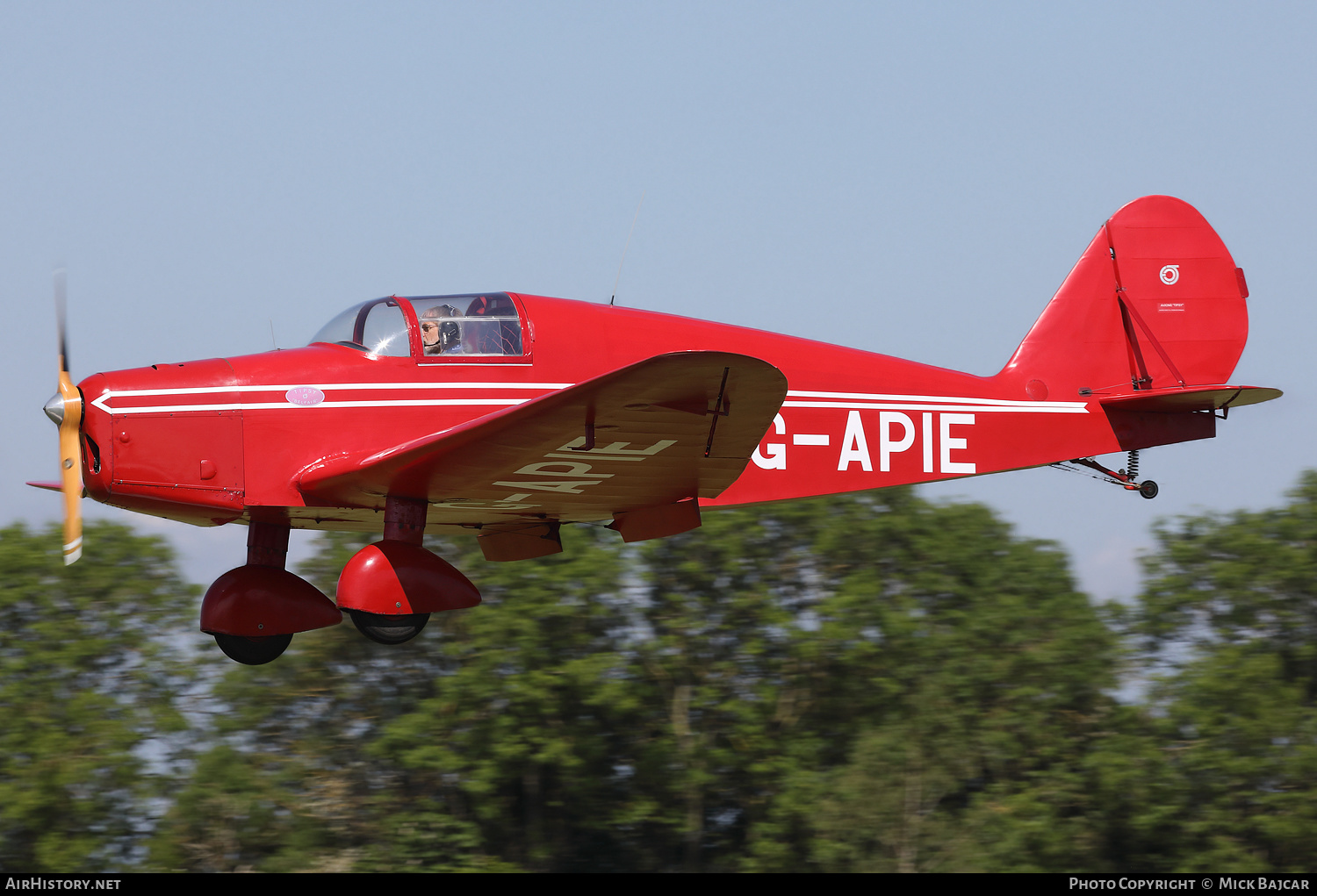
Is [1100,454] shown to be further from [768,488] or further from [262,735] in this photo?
[262,735]

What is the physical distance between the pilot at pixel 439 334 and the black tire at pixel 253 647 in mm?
2232

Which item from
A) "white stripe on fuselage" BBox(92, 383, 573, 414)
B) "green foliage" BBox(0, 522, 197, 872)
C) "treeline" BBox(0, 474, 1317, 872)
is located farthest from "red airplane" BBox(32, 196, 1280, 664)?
"green foliage" BBox(0, 522, 197, 872)

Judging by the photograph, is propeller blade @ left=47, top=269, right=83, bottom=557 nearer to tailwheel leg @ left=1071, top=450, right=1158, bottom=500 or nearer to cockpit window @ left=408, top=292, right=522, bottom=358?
cockpit window @ left=408, top=292, right=522, bottom=358

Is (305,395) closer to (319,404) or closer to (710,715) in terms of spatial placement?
(319,404)

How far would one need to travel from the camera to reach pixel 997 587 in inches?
1153

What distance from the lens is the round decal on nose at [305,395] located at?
7.94 metres

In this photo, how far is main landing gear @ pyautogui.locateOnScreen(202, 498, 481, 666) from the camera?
7.76 meters

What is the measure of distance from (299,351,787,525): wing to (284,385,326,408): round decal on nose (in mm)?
391

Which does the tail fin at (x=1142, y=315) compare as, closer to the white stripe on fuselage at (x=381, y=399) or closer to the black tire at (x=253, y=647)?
the white stripe on fuselage at (x=381, y=399)

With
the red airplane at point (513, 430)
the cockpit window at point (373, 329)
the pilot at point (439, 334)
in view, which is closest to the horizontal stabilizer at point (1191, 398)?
the red airplane at point (513, 430)

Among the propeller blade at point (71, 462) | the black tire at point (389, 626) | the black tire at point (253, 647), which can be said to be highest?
the propeller blade at point (71, 462)

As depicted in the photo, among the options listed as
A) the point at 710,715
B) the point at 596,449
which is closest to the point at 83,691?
the point at 710,715

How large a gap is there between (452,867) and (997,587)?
13.3 m

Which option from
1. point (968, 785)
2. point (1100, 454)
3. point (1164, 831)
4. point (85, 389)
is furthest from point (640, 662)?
point (85, 389)
